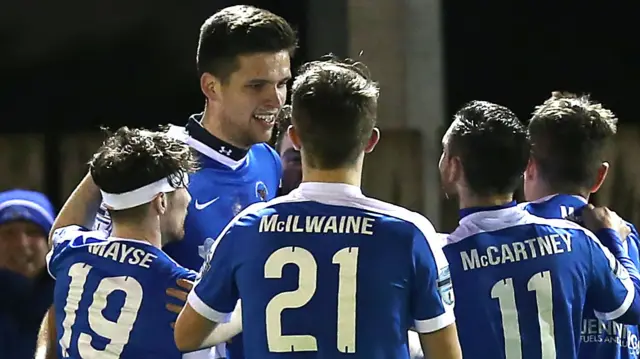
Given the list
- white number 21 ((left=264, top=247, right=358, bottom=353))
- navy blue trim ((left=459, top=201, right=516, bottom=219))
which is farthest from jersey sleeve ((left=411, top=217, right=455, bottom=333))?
navy blue trim ((left=459, top=201, right=516, bottom=219))

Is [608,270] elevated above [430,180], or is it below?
above

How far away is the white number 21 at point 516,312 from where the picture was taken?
2.68 metres

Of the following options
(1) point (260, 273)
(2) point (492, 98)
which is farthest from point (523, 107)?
(1) point (260, 273)

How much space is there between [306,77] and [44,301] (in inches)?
74.3

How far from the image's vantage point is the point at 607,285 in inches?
108

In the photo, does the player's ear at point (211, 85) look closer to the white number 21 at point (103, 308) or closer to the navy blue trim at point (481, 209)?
the white number 21 at point (103, 308)

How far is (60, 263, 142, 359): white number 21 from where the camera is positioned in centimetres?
254

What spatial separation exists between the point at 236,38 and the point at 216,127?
274 mm

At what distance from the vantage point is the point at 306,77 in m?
2.32

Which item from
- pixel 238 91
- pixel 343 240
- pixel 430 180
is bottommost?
pixel 430 180

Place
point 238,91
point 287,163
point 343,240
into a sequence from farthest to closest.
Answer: point 287,163
point 238,91
point 343,240

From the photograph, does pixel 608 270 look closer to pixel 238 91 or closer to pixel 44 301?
pixel 238 91

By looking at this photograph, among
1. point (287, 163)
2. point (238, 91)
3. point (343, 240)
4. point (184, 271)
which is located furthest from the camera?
point (287, 163)

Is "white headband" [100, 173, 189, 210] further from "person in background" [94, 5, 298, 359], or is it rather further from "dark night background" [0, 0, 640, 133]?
"dark night background" [0, 0, 640, 133]
